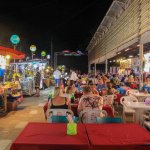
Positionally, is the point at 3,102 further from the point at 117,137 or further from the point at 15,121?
the point at 117,137

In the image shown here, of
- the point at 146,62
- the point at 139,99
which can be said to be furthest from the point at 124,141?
the point at 146,62

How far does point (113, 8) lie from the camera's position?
1431cm

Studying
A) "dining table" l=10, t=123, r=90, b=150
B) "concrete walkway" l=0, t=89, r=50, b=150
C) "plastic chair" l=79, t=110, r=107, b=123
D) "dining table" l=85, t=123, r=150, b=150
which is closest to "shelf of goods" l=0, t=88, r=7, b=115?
"concrete walkway" l=0, t=89, r=50, b=150

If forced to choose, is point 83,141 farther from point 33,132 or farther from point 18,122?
point 18,122

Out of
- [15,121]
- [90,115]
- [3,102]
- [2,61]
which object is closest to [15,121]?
[15,121]

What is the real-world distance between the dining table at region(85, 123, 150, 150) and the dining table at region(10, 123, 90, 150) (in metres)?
0.13

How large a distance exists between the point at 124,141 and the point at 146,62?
946cm

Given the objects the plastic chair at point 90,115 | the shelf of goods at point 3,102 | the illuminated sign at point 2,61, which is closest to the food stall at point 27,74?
the illuminated sign at point 2,61

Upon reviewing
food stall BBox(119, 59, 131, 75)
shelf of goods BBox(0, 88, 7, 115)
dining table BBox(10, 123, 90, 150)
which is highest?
food stall BBox(119, 59, 131, 75)

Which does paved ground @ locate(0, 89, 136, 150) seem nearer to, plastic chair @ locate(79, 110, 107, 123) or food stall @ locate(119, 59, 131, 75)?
plastic chair @ locate(79, 110, 107, 123)

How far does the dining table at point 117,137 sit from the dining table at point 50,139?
126mm

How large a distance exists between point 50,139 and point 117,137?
92 cm

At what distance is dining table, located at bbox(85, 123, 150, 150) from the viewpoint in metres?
3.47

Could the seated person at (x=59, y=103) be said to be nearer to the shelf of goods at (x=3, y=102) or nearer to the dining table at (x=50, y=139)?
the dining table at (x=50, y=139)
